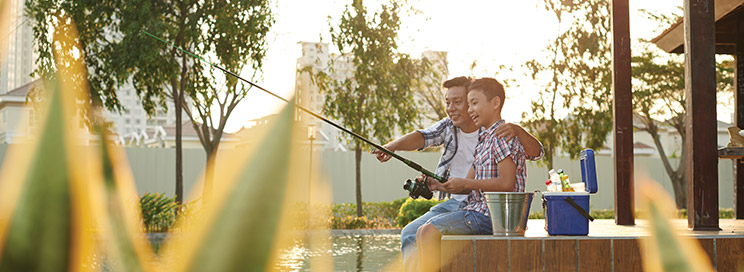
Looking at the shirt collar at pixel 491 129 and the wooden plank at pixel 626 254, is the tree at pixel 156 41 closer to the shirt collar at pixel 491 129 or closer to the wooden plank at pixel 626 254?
the shirt collar at pixel 491 129

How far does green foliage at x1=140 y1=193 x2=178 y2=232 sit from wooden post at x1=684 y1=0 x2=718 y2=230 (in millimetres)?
11776

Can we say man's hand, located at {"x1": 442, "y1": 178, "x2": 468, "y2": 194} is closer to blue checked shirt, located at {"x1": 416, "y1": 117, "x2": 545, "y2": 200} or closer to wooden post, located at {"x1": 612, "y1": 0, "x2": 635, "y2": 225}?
blue checked shirt, located at {"x1": 416, "y1": 117, "x2": 545, "y2": 200}

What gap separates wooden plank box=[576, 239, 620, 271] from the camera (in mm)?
4176

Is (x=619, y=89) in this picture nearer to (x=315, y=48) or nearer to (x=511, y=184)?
(x=511, y=184)

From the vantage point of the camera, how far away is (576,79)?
2094 cm

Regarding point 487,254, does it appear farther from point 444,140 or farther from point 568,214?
point 444,140

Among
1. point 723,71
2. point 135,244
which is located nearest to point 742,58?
point 135,244

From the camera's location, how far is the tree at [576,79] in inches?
811

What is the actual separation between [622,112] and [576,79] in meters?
15.1

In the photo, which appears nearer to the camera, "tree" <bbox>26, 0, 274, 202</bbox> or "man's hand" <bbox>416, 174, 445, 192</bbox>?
"man's hand" <bbox>416, 174, 445, 192</bbox>

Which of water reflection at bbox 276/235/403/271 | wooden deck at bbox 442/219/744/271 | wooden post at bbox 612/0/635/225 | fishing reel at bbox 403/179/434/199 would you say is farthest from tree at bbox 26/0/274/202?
wooden deck at bbox 442/219/744/271

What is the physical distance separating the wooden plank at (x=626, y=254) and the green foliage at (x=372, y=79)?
48.2 feet

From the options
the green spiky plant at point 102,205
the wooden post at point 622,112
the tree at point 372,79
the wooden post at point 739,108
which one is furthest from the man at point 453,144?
the tree at point 372,79

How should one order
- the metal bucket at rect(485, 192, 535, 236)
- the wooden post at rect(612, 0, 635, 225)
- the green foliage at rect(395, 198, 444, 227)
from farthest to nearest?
1. the green foliage at rect(395, 198, 444, 227)
2. the wooden post at rect(612, 0, 635, 225)
3. the metal bucket at rect(485, 192, 535, 236)
